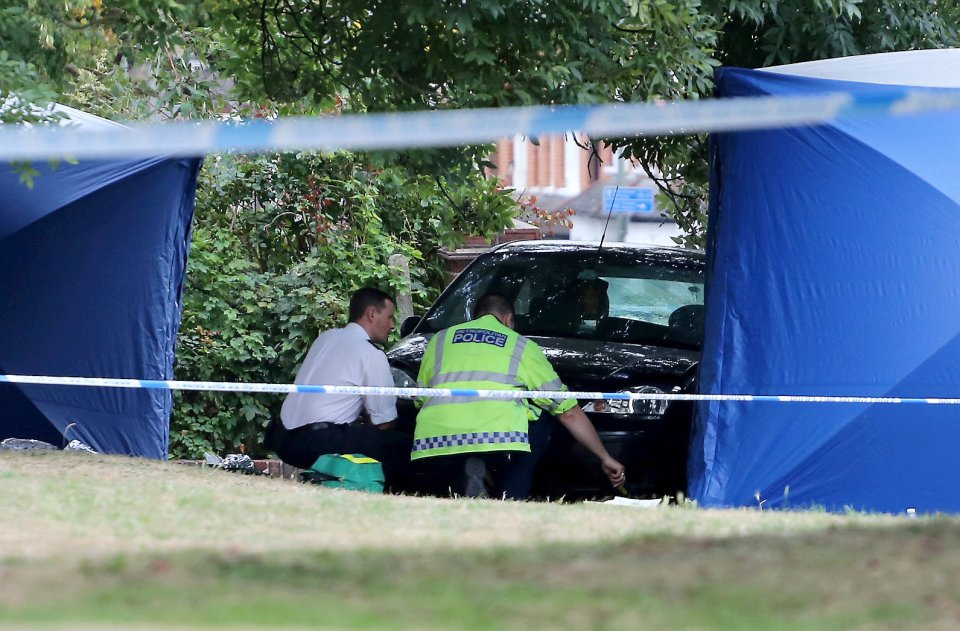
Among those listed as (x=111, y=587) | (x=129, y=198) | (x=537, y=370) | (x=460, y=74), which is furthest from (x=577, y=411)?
(x=111, y=587)

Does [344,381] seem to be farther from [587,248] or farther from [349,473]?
[587,248]

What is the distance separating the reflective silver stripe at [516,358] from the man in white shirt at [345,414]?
36.0 inches

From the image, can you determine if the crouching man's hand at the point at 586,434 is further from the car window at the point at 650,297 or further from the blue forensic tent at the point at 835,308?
the car window at the point at 650,297

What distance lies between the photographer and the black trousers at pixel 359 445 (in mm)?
8141

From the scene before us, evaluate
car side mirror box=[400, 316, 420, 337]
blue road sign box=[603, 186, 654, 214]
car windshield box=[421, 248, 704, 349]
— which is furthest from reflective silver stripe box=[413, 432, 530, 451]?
blue road sign box=[603, 186, 654, 214]

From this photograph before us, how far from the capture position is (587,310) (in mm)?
9375

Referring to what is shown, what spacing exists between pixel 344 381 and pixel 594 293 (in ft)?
6.89

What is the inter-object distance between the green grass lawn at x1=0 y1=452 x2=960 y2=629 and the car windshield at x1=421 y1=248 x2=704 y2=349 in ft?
11.2

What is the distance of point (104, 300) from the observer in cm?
947

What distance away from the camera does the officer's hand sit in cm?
779

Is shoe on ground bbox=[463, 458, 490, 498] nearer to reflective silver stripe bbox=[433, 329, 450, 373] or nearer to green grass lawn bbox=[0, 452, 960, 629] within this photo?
reflective silver stripe bbox=[433, 329, 450, 373]

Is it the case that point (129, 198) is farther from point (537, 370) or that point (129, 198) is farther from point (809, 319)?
point (809, 319)

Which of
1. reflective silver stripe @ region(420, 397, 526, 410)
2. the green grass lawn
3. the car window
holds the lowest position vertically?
the green grass lawn

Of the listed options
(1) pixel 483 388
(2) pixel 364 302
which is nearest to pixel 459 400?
(1) pixel 483 388
